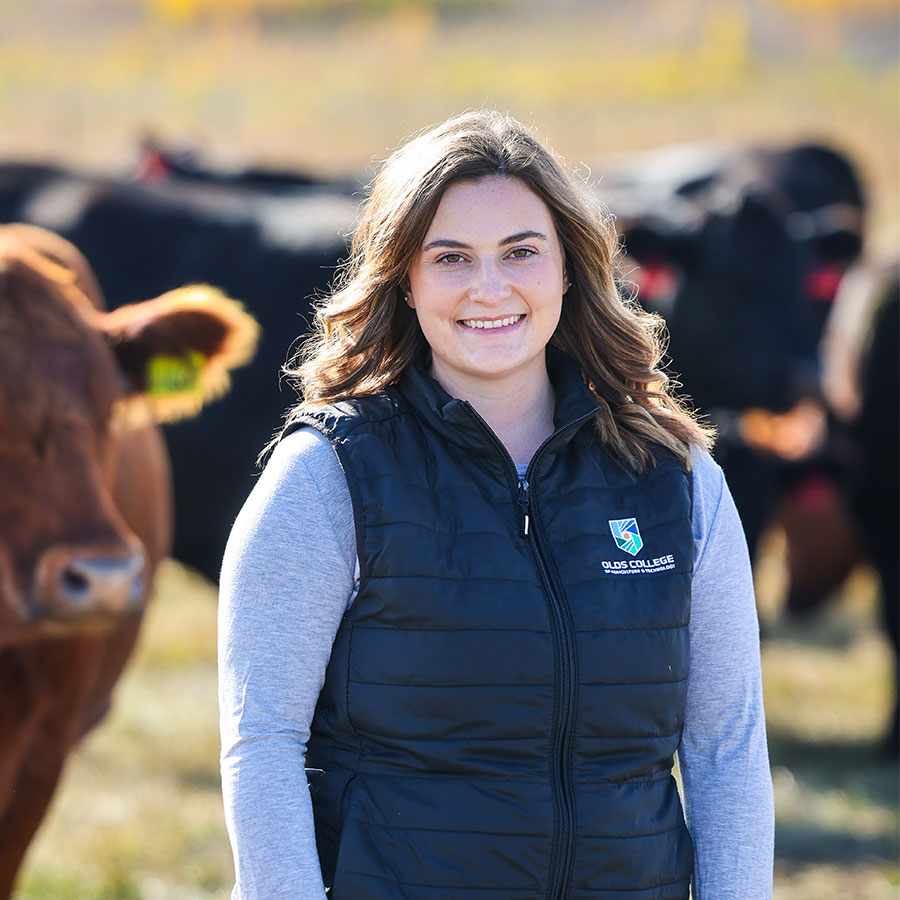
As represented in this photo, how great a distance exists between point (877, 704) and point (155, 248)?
4.34 meters

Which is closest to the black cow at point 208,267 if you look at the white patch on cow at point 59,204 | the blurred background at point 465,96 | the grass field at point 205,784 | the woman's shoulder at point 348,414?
the white patch on cow at point 59,204

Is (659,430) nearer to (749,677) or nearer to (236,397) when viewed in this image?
(749,677)

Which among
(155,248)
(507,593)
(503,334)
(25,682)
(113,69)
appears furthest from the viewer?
(113,69)

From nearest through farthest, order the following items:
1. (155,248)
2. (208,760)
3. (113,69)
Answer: (208,760) < (155,248) < (113,69)

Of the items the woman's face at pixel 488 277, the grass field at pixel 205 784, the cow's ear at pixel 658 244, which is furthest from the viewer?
the cow's ear at pixel 658 244

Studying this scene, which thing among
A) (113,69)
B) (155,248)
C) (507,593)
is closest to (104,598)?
(507,593)

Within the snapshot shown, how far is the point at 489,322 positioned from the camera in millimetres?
2219

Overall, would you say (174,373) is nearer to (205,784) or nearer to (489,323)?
(489,323)

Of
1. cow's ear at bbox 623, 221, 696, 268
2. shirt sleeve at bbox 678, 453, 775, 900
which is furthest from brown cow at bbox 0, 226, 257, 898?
cow's ear at bbox 623, 221, 696, 268

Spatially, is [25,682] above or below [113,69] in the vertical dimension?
below

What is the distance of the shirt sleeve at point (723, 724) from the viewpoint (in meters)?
2.20

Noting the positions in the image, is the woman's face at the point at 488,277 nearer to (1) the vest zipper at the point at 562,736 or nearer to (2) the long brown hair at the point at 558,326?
(2) the long brown hair at the point at 558,326

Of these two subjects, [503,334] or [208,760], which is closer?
[503,334]

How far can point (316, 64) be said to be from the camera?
25.2 m
